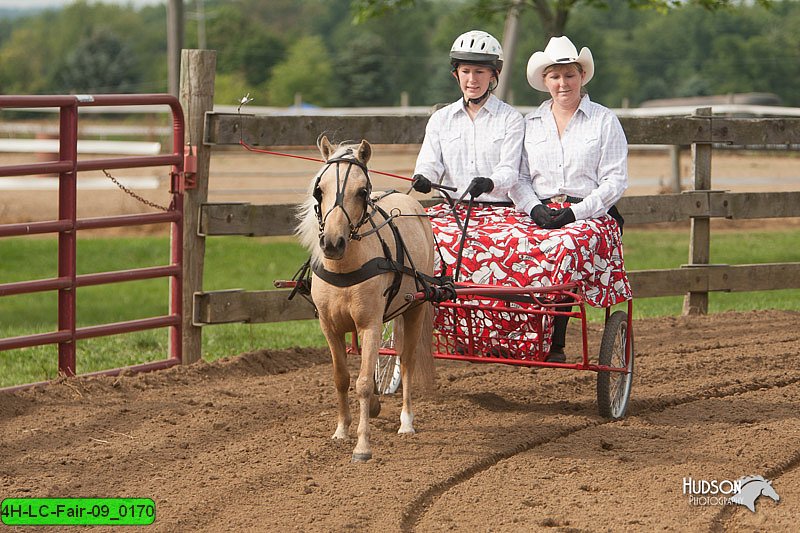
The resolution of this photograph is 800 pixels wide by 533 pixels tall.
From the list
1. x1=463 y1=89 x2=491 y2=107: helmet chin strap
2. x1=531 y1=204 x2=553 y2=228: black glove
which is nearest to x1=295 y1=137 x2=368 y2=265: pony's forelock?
x1=463 y1=89 x2=491 y2=107: helmet chin strap

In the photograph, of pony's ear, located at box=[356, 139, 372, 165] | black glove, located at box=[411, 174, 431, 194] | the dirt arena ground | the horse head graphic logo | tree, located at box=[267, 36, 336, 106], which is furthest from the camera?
tree, located at box=[267, 36, 336, 106]

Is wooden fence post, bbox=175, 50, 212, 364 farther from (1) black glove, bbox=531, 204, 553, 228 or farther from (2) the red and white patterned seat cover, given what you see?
(1) black glove, bbox=531, 204, 553, 228

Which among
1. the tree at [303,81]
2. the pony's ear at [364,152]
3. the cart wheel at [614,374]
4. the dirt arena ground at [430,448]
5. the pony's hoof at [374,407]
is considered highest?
the tree at [303,81]

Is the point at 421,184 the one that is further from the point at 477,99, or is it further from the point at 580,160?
the point at 580,160

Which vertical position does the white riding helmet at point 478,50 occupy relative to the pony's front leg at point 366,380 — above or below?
above

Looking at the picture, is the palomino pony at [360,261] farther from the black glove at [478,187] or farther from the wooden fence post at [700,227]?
the wooden fence post at [700,227]

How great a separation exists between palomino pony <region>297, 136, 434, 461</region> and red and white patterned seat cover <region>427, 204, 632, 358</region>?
0.35 meters

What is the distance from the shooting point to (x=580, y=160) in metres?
6.30

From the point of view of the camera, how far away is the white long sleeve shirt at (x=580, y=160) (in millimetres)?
6227

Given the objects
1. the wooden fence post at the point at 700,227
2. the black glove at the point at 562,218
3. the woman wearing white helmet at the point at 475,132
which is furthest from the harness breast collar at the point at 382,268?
the wooden fence post at the point at 700,227

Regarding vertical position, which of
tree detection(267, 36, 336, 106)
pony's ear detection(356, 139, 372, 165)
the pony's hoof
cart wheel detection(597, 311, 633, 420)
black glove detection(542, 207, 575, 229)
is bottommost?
the pony's hoof

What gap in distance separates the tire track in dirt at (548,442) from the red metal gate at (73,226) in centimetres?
294

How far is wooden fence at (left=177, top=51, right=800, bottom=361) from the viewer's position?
7.49 metres

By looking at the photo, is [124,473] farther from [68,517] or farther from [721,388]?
[721,388]
